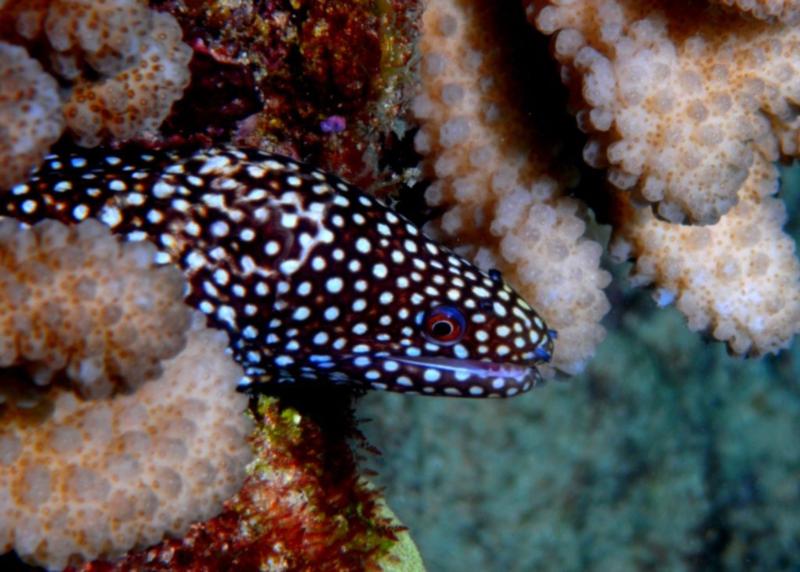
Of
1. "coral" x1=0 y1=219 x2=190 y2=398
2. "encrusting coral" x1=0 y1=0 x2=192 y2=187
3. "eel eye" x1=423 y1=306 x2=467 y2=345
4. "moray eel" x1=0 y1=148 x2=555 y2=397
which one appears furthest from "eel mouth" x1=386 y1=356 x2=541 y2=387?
"encrusting coral" x1=0 y1=0 x2=192 y2=187

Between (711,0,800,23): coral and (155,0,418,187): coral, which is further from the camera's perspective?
(155,0,418,187): coral

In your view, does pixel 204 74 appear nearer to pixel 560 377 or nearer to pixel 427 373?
pixel 427 373

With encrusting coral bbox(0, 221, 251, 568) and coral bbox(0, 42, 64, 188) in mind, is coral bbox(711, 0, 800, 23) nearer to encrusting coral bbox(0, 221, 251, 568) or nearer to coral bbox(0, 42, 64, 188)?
encrusting coral bbox(0, 221, 251, 568)

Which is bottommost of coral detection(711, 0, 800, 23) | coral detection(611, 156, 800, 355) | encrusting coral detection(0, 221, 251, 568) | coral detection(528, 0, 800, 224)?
encrusting coral detection(0, 221, 251, 568)

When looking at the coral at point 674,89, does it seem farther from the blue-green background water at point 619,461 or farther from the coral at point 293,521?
the blue-green background water at point 619,461

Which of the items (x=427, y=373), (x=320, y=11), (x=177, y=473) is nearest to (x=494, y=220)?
(x=427, y=373)

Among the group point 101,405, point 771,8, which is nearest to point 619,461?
point 771,8
